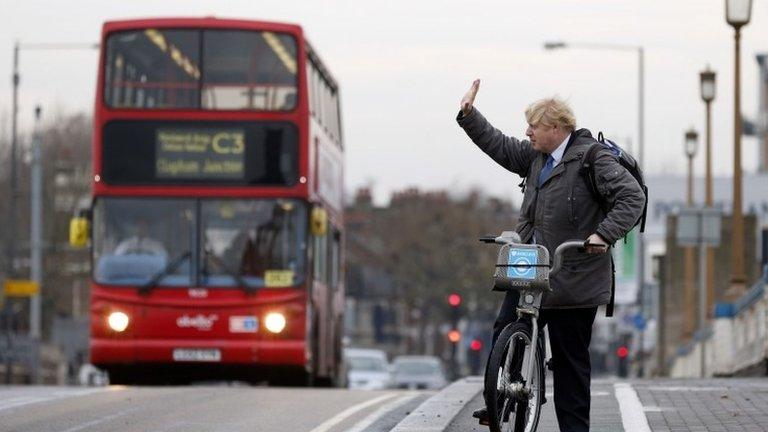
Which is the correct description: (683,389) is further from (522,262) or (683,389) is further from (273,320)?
(273,320)

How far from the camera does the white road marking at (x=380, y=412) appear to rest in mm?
13947

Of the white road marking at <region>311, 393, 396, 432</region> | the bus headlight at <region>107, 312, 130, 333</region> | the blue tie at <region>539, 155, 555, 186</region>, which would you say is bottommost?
the white road marking at <region>311, 393, 396, 432</region>

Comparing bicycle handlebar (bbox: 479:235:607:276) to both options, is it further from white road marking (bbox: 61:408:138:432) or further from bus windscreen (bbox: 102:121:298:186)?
bus windscreen (bbox: 102:121:298:186)

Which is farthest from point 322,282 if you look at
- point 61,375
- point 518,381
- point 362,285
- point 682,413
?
point 362,285

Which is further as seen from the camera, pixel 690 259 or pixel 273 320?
pixel 690 259

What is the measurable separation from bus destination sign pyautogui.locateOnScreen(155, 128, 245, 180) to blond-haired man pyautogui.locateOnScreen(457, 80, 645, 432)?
1412 cm

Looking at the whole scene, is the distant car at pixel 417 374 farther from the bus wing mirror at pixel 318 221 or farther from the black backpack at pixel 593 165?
the black backpack at pixel 593 165

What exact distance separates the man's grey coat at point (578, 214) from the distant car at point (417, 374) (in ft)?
166

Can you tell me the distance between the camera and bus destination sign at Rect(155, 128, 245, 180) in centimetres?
2488

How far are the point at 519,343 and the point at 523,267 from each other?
456 mm

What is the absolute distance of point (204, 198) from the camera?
25219 millimetres

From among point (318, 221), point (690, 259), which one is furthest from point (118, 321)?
point (690, 259)

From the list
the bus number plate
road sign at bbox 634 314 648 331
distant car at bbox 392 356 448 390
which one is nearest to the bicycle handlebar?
the bus number plate

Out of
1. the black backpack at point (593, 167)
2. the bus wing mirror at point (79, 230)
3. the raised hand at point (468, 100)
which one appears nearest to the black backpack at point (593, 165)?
the black backpack at point (593, 167)
